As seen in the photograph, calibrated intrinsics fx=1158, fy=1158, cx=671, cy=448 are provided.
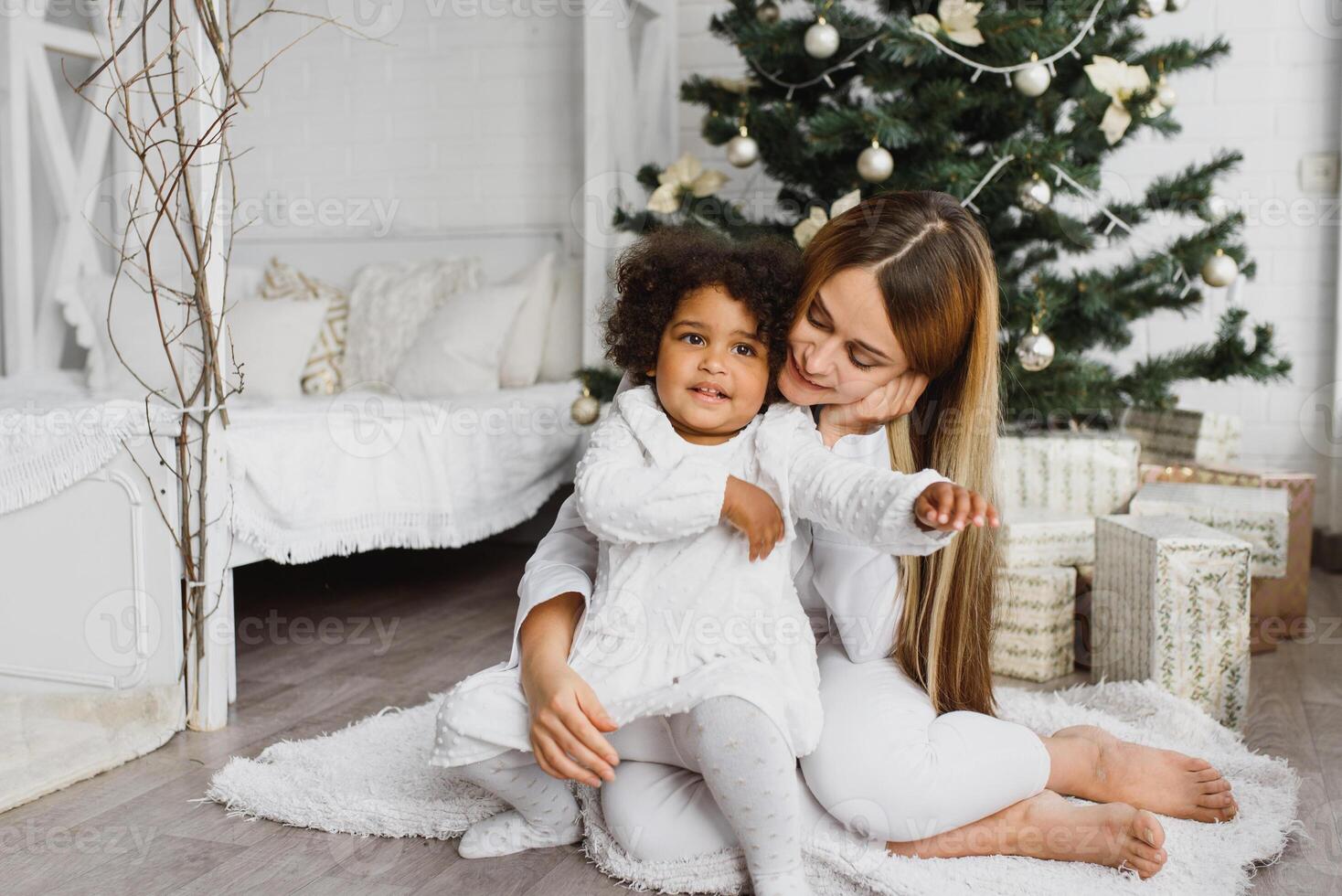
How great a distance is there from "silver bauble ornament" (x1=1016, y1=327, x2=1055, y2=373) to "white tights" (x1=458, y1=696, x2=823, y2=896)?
40.0 inches

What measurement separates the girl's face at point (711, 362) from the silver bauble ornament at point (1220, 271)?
1223mm

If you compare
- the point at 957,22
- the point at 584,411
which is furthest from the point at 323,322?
the point at 957,22

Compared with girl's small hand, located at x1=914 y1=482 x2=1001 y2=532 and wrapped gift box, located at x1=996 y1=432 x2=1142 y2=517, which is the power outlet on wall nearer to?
wrapped gift box, located at x1=996 y1=432 x2=1142 y2=517

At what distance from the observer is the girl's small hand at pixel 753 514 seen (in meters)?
1.07

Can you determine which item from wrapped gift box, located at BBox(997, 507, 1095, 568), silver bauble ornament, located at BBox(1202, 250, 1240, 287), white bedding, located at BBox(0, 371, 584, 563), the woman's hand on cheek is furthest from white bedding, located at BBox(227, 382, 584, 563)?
silver bauble ornament, located at BBox(1202, 250, 1240, 287)

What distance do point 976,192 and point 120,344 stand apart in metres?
1.81

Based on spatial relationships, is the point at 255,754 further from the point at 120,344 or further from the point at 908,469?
the point at 120,344

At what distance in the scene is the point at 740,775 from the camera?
3.43 ft

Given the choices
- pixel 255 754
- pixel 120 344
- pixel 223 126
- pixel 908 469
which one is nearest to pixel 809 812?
pixel 908 469

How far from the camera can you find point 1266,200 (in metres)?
2.91

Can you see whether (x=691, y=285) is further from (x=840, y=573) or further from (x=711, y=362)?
(x=840, y=573)

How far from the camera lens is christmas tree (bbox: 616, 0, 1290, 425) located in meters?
1.99

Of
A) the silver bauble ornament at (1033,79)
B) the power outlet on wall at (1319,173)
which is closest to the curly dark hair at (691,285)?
the silver bauble ornament at (1033,79)

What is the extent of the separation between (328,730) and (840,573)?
2.58 feet
